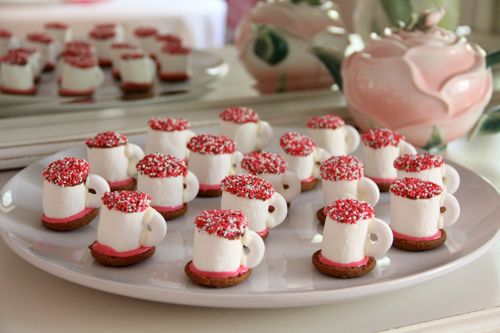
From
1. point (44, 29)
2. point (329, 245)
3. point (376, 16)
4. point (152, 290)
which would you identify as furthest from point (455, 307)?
point (44, 29)

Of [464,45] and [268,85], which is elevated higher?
[464,45]

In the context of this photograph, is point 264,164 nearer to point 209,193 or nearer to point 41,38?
point 209,193

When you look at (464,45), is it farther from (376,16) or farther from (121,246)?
(121,246)

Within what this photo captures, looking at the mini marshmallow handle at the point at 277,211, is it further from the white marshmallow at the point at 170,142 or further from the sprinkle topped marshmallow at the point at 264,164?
the white marshmallow at the point at 170,142

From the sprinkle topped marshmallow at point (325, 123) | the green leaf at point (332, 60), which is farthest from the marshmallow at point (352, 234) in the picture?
the green leaf at point (332, 60)

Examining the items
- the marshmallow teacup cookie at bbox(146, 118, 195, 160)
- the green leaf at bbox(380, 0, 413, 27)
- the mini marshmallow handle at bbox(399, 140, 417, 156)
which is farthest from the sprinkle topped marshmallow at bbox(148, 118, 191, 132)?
the green leaf at bbox(380, 0, 413, 27)

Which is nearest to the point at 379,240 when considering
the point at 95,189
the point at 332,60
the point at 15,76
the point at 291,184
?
the point at 291,184

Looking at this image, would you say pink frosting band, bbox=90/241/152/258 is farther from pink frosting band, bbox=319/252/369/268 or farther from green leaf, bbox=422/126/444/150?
green leaf, bbox=422/126/444/150
